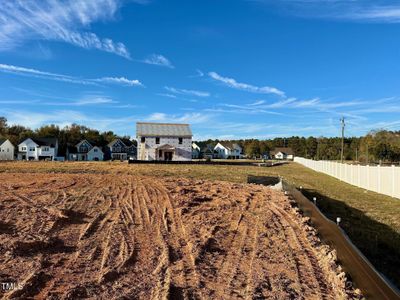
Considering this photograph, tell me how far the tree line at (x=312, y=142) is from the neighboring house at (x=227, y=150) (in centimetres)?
508

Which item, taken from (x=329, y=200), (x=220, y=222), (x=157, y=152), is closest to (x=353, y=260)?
(x=220, y=222)

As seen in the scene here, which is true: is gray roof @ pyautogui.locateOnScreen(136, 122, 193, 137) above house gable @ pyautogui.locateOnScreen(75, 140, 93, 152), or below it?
above

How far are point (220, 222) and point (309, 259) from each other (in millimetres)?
2873

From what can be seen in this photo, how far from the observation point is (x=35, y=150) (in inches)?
3169

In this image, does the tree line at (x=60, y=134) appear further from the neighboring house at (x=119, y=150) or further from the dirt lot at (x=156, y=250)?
the dirt lot at (x=156, y=250)

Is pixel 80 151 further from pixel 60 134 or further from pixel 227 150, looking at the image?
pixel 227 150

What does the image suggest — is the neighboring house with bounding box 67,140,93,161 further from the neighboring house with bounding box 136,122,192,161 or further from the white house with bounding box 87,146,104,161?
the neighboring house with bounding box 136,122,192,161

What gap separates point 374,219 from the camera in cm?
1248

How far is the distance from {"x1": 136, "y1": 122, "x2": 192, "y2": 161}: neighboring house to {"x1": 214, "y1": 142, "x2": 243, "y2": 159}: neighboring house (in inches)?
2770

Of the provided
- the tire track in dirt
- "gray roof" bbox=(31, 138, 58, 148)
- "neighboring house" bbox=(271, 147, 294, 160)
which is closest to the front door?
"gray roof" bbox=(31, 138, 58, 148)

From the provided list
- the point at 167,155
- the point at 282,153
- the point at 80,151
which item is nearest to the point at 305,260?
the point at 167,155

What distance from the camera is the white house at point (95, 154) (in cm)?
8906

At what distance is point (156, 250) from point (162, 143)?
161ft

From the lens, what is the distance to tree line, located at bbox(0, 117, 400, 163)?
3140 inches
